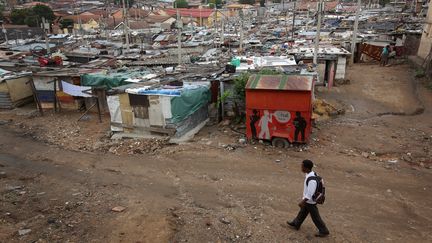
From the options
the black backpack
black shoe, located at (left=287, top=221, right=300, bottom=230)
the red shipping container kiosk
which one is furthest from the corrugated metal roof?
the black backpack

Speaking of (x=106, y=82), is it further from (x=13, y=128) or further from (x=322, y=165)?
(x=322, y=165)

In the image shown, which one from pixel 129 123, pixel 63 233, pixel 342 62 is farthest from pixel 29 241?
pixel 342 62

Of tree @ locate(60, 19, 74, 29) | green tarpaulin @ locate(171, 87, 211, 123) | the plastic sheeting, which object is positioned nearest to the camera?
green tarpaulin @ locate(171, 87, 211, 123)

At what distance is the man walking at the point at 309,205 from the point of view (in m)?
5.38

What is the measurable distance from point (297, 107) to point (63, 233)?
662 centimetres

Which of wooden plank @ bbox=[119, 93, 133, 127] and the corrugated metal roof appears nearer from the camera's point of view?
the corrugated metal roof

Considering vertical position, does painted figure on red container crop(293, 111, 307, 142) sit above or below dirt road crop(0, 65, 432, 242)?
above

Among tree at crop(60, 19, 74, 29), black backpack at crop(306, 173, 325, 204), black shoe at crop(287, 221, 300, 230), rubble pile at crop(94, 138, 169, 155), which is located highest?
black backpack at crop(306, 173, 325, 204)

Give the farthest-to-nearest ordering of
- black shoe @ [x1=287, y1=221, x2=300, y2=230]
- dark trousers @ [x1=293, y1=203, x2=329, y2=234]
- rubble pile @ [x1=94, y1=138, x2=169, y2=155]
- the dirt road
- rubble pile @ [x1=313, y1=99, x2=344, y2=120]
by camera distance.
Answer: rubble pile @ [x1=313, y1=99, x2=344, y2=120] → rubble pile @ [x1=94, y1=138, x2=169, y2=155] → the dirt road → black shoe @ [x1=287, y1=221, x2=300, y2=230] → dark trousers @ [x1=293, y1=203, x2=329, y2=234]

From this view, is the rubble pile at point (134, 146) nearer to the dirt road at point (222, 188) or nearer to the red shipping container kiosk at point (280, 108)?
the dirt road at point (222, 188)

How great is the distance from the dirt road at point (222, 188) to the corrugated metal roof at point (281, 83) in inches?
72.7

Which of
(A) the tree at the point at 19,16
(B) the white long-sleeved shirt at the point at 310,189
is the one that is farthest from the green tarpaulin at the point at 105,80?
(A) the tree at the point at 19,16

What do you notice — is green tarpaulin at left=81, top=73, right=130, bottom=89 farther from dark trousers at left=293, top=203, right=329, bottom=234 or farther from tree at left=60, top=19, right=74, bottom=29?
tree at left=60, top=19, right=74, bottom=29

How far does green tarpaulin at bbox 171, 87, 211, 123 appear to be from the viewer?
36.9 feet
